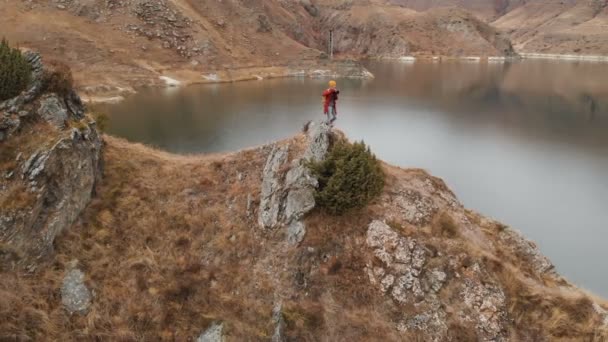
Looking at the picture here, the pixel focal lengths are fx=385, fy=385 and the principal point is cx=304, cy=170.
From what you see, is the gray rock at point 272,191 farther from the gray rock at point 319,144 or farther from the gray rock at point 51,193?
the gray rock at point 51,193

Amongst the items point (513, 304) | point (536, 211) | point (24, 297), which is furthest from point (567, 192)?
point (24, 297)

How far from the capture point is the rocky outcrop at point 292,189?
45.7 feet

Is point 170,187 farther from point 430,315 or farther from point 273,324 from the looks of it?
point 430,315

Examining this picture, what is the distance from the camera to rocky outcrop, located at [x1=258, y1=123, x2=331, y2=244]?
1393cm

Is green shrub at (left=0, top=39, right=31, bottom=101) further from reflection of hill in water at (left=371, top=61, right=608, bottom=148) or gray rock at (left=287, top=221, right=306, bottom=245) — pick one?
reflection of hill in water at (left=371, top=61, right=608, bottom=148)

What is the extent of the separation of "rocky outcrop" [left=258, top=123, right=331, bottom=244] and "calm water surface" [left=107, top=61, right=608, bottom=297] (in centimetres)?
1645

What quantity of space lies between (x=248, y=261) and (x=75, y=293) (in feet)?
17.9

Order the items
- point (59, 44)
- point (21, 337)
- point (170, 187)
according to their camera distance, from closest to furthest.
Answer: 1. point (21, 337)
2. point (170, 187)
3. point (59, 44)

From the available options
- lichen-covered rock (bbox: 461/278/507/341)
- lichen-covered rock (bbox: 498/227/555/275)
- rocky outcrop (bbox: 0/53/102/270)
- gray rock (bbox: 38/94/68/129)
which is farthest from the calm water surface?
rocky outcrop (bbox: 0/53/102/270)

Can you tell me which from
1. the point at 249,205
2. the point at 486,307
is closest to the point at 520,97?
the point at 486,307

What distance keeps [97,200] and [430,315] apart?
42.4 feet

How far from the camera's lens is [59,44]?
74438 millimetres

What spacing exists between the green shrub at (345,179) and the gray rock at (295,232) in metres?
1.08

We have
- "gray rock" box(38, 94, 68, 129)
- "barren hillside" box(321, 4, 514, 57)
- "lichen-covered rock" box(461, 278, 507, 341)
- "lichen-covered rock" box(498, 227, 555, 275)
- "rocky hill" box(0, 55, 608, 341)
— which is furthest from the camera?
"barren hillside" box(321, 4, 514, 57)
